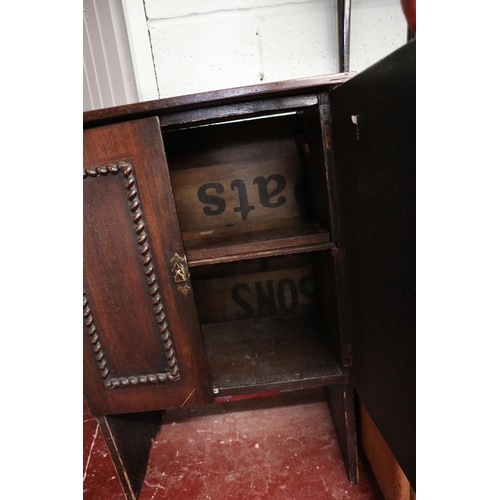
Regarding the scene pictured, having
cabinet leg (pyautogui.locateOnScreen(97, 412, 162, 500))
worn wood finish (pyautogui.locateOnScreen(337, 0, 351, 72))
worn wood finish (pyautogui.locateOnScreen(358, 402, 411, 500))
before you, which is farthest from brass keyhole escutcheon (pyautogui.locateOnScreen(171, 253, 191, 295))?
worn wood finish (pyautogui.locateOnScreen(337, 0, 351, 72))

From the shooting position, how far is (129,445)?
1.09 m

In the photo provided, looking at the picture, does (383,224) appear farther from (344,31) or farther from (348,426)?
(344,31)

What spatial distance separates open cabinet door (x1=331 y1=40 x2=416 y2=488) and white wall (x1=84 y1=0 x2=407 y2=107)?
0.56 m

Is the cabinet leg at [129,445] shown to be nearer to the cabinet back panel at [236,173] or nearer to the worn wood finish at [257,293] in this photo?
the worn wood finish at [257,293]

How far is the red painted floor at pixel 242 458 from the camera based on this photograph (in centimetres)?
104

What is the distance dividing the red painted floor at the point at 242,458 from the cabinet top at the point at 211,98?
3.88 feet

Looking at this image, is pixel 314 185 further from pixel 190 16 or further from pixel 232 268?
pixel 190 16

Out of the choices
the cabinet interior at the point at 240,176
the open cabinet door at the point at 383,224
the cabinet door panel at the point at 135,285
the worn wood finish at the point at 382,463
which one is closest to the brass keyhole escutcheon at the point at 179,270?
the cabinet door panel at the point at 135,285

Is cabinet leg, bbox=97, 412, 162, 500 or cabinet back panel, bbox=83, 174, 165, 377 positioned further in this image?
cabinet leg, bbox=97, 412, 162, 500

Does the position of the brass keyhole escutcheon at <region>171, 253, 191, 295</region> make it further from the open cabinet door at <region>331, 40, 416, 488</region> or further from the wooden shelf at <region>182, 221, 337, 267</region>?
the open cabinet door at <region>331, 40, 416, 488</region>

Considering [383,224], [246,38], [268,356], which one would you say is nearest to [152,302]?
[268,356]

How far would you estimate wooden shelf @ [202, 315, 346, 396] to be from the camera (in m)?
0.96

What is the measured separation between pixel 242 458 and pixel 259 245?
0.84 meters

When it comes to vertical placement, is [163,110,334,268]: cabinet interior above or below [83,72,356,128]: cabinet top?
below
